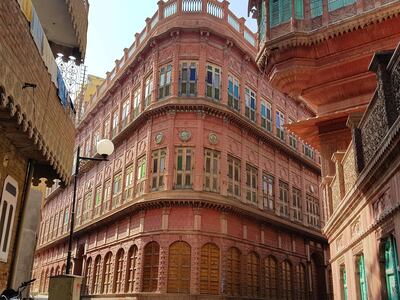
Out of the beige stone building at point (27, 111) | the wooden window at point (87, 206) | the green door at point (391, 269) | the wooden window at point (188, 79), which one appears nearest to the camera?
the green door at point (391, 269)

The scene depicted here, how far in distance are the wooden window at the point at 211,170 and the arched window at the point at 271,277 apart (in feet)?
19.5

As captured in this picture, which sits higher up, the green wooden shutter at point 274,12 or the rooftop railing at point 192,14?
the rooftop railing at point 192,14

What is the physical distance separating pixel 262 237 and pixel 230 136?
239 inches

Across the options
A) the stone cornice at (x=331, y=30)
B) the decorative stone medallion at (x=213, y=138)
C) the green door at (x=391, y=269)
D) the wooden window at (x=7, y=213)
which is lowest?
the green door at (x=391, y=269)

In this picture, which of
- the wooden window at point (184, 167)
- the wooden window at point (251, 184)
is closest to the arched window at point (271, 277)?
the wooden window at point (251, 184)

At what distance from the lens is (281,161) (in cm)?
2880

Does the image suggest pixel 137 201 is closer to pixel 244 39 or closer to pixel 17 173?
pixel 244 39

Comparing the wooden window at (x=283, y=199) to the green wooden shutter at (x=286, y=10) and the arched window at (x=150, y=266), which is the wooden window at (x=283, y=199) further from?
the green wooden shutter at (x=286, y=10)

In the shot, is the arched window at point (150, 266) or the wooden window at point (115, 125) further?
the wooden window at point (115, 125)

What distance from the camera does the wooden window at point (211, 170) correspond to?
2209 cm

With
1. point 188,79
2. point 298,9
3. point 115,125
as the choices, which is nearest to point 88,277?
point 115,125

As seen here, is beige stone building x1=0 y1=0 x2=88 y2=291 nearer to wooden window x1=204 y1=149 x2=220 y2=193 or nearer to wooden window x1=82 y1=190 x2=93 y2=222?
wooden window x1=204 y1=149 x2=220 y2=193

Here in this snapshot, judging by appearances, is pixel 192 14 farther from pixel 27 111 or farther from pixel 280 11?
pixel 27 111

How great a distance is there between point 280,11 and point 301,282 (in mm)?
20406
